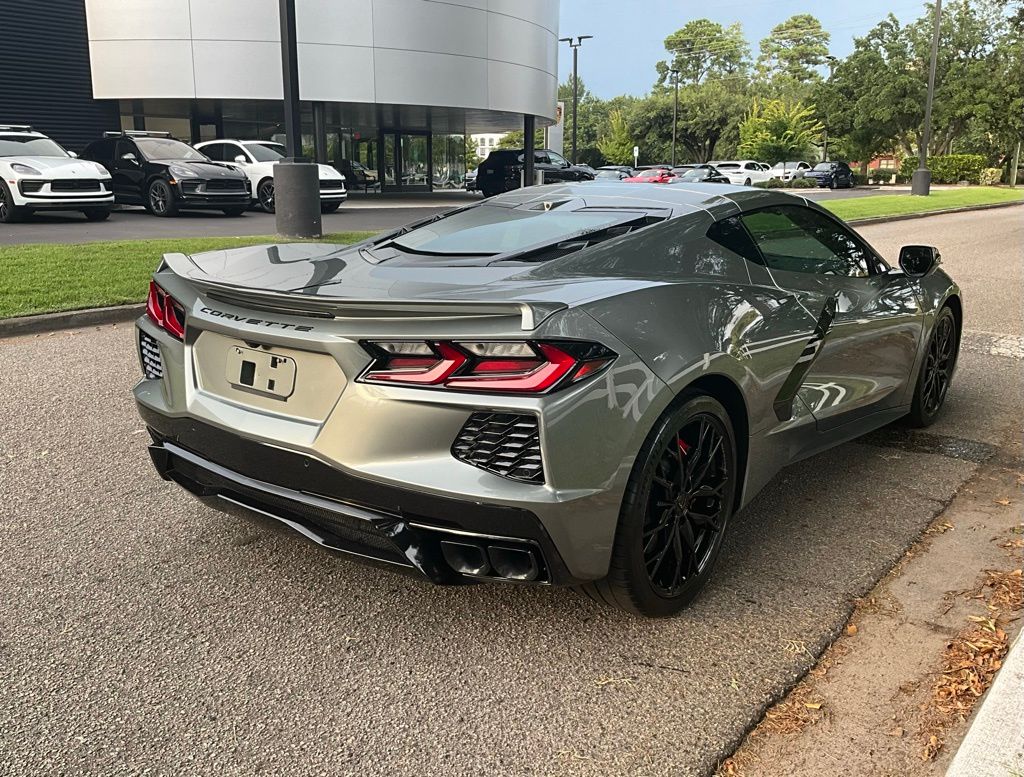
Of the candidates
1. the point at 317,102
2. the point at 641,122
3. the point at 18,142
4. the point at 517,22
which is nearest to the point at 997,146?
the point at 641,122

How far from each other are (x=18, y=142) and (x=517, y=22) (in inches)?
745

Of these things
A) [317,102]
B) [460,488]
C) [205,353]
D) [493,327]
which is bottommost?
[460,488]

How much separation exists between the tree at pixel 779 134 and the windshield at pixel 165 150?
148 ft

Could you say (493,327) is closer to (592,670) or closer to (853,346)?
(592,670)

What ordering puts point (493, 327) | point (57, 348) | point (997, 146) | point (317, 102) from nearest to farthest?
1. point (493, 327)
2. point (57, 348)
3. point (317, 102)
4. point (997, 146)

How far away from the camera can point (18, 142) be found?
16.2 m

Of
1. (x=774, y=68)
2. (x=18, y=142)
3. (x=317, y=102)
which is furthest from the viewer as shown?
(x=774, y=68)

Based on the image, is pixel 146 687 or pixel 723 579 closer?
pixel 146 687

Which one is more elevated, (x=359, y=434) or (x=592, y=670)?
(x=359, y=434)

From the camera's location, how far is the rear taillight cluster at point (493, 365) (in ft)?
7.71

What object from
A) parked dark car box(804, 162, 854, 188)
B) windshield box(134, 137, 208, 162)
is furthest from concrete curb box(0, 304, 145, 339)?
parked dark car box(804, 162, 854, 188)

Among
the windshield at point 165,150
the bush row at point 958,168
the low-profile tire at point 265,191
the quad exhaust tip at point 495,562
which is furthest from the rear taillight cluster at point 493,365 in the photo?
the bush row at point 958,168

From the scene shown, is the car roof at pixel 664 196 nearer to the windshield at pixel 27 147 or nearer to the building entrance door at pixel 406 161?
A: the windshield at pixel 27 147

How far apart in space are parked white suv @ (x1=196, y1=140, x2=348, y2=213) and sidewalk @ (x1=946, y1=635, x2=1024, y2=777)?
60.1 ft
